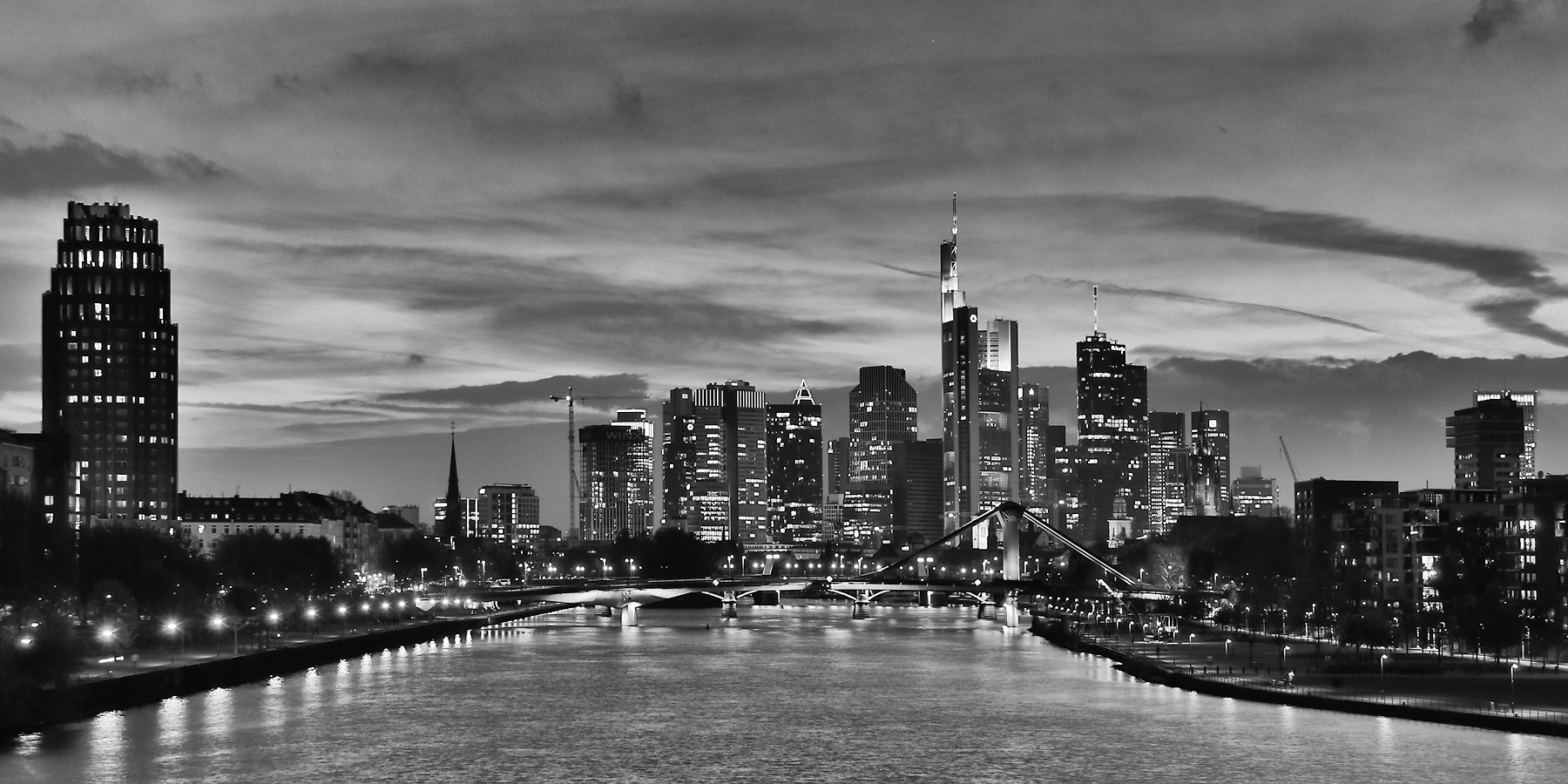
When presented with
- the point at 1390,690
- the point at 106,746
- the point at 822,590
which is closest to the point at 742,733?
the point at 106,746

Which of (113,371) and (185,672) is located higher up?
(113,371)

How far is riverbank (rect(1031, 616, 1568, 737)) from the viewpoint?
64.4 metres

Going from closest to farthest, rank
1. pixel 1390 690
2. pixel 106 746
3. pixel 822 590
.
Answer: pixel 106 746, pixel 1390 690, pixel 822 590

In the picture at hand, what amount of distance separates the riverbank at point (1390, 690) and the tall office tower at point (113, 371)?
9262 cm

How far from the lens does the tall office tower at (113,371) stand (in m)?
158

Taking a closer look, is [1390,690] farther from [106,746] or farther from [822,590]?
[822,590]

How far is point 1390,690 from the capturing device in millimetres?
77562

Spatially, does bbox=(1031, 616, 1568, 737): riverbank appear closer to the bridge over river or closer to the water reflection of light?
the water reflection of light

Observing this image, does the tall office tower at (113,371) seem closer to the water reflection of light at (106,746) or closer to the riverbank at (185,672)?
the riverbank at (185,672)

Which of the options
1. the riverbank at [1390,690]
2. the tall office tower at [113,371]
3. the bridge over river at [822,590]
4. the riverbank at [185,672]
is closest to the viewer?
the riverbank at [1390,690]

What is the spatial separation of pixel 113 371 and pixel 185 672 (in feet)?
278

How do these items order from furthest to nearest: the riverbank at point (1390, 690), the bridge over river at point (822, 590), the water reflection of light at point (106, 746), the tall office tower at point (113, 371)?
1. the bridge over river at point (822, 590)
2. the tall office tower at point (113, 371)
3. the riverbank at point (1390, 690)
4. the water reflection of light at point (106, 746)

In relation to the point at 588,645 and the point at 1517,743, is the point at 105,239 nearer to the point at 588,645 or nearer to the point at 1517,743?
the point at 588,645

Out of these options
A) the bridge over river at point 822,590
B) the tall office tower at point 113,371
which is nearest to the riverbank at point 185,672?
the bridge over river at point 822,590
